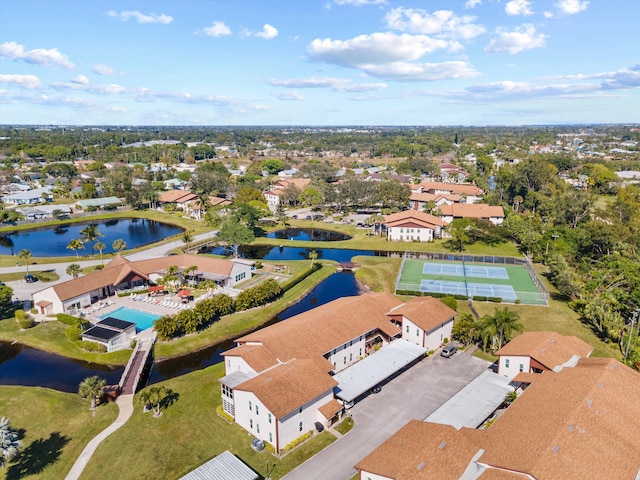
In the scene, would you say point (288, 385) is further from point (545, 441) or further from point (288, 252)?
point (288, 252)

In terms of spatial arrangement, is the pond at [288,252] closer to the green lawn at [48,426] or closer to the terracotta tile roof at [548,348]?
the terracotta tile roof at [548,348]

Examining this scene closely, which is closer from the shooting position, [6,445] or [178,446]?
[6,445]

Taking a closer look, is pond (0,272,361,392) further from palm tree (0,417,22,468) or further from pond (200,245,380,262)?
pond (200,245,380,262)

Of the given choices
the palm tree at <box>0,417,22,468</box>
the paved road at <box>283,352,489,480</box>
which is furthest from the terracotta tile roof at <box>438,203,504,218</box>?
the palm tree at <box>0,417,22,468</box>

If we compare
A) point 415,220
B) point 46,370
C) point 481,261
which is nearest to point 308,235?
point 415,220

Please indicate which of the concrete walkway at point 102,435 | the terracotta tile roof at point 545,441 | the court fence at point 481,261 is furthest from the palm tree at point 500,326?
the concrete walkway at point 102,435

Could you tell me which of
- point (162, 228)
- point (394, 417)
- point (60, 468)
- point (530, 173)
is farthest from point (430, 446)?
point (530, 173)

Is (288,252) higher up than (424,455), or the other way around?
(424,455)

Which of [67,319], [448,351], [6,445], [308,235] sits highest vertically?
[6,445]

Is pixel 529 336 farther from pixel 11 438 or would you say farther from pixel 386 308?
pixel 11 438
